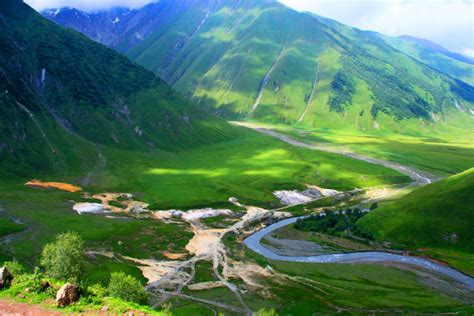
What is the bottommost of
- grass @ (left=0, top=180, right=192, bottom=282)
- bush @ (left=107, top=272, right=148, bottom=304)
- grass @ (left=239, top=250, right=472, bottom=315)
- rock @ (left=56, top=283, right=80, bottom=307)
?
grass @ (left=0, top=180, right=192, bottom=282)

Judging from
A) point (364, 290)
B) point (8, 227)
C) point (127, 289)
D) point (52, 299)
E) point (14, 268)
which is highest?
point (52, 299)

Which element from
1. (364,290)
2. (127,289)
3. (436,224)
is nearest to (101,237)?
(127,289)

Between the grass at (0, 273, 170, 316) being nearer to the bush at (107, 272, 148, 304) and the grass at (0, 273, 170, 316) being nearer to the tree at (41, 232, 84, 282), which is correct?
the bush at (107, 272, 148, 304)

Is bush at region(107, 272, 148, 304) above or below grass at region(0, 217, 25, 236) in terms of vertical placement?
above

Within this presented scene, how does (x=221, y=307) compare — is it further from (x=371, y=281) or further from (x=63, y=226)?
(x=63, y=226)

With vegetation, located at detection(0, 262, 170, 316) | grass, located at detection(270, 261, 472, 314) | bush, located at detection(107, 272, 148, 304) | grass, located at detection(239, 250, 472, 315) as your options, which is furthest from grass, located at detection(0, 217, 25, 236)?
vegetation, located at detection(0, 262, 170, 316)

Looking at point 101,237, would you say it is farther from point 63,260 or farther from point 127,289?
point 127,289
